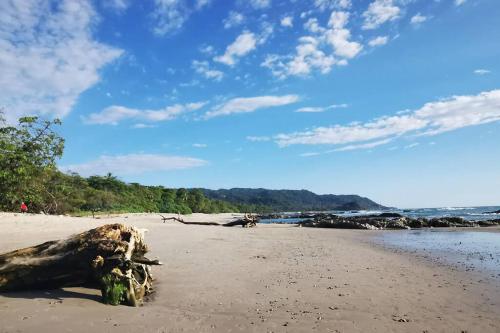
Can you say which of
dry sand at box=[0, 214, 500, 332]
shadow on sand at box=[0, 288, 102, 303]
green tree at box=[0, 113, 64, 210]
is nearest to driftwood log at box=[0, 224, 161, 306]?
shadow on sand at box=[0, 288, 102, 303]

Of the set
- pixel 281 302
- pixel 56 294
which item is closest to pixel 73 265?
pixel 56 294

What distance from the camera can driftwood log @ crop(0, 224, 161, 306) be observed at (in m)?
7.34

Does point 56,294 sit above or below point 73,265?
below

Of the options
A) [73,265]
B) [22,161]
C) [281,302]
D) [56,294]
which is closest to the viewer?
[281,302]

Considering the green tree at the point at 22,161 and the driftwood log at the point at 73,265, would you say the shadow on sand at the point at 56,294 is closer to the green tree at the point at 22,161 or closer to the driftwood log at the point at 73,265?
the driftwood log at the point at 73,265

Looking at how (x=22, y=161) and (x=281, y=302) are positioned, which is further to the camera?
(x=22, y=161)

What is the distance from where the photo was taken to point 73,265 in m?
7.57

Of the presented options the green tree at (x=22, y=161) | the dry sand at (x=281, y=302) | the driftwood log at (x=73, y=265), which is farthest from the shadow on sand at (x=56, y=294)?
the green tree at (x=22, y=161)

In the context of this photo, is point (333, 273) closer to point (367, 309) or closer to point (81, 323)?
point (367, 309)

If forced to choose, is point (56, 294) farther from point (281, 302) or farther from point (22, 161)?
point (22, 161)

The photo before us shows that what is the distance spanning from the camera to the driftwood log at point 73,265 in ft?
24.1

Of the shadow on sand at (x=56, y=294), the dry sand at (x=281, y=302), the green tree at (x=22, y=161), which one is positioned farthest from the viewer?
the green tree at (x=22, y=161)

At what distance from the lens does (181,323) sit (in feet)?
19.0

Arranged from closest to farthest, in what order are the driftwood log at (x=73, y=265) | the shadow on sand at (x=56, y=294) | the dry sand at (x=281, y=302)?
1. the dry sand at (x=281, y=302)
2. the shadow on sand at (x=56, y=294)
3. the driftwood log at (x=73, y=265)
